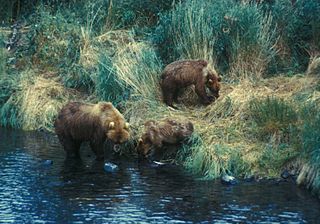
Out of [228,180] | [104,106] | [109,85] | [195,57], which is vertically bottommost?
[228,180]

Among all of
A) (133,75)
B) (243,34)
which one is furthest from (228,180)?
(243,34)

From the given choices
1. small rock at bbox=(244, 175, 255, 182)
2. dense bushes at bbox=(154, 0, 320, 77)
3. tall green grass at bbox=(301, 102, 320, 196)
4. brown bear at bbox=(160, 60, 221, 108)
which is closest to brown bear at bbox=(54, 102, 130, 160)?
brown bear at bbox=(160, 60, 221, 108)

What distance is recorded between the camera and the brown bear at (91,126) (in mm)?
14047

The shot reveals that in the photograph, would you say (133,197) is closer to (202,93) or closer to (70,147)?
(70,147)

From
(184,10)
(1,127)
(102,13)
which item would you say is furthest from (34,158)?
(102,13)

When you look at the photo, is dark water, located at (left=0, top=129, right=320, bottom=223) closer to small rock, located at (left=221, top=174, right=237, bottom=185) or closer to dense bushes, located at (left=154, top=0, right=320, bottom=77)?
small rock, located at (left=221, top=174, right=237, bottom=185)

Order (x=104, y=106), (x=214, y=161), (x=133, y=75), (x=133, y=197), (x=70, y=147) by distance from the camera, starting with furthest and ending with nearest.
A: 1. (x=133, y=75)
2. (x=70, y=147)
3. (x=104, y=106)
4. (x=214, y=161)
5. (x=133, y=197)

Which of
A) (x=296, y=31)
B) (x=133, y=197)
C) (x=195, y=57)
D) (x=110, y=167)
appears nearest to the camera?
(x=133, y=197)

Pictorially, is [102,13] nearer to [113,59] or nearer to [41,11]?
[41,11]

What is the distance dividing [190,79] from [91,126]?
9.01 ft

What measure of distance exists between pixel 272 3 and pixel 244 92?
4.45 meters

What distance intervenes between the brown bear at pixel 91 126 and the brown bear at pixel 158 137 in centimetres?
33

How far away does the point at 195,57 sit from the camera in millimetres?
17453

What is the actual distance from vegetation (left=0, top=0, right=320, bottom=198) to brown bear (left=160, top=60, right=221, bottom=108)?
280 millimetres
